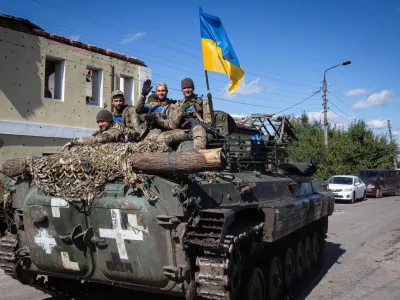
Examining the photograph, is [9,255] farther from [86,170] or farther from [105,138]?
[105,138]

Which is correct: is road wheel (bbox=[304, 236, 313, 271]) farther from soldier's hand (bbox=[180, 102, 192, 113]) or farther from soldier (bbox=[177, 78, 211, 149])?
soldier's hand (bbox=[180, 102, 192, 113])

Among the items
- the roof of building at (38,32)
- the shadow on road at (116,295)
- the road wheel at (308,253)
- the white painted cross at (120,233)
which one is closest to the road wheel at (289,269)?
the road wheel at (308,253)

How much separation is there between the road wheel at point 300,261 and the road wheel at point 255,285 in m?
1.83

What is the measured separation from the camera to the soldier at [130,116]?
6.79 m

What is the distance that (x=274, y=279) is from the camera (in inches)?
240

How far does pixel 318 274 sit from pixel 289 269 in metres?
1.43

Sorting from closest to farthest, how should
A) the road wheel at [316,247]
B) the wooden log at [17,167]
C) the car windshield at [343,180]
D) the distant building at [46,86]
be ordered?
the wooden log at [17,167]
the road wheel at [316,247]
the distant building at [46,86]
the car windshield at [343,180]

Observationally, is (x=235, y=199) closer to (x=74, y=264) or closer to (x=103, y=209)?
(x=103, y=209)

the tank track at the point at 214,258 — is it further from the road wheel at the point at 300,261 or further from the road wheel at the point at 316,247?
the road wheel at the point at 316,247

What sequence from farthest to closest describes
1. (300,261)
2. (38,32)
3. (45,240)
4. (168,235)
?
(38,32), (300,261), (45,240), (168,235)

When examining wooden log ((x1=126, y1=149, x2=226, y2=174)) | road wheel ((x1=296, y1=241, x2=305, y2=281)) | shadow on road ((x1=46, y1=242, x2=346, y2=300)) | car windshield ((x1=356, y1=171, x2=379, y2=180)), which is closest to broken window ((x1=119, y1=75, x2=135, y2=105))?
shadow on road ((x1=46, y1=242, x2=346, y2=300))

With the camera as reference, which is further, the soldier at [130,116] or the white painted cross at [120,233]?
the soldier at [130,116]

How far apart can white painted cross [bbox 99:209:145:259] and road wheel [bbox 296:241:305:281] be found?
3.65m

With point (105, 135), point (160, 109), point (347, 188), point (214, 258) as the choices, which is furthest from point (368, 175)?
point (214, 258)
